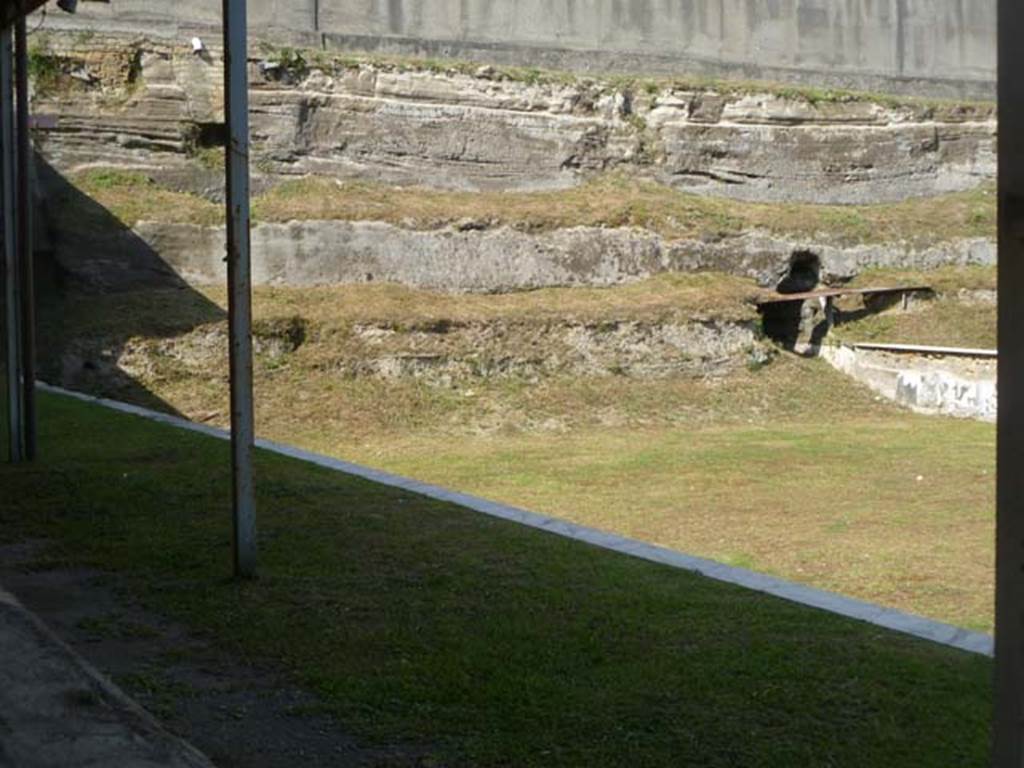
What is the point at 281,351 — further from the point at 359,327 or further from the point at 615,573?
the point at 615,573

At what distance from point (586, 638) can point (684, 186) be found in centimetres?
2092

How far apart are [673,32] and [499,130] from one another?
4.55 m

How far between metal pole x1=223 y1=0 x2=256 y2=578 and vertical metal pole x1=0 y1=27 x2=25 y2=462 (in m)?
4.34

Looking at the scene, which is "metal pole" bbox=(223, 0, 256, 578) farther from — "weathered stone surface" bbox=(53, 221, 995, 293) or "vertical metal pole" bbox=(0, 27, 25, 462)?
"weathered stone surface" bbox=(53, 221, 995, 293)

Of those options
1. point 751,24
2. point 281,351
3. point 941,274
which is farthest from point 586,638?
point 751,24

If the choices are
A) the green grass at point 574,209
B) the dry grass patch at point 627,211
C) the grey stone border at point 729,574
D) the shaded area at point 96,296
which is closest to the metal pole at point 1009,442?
the grey stone border at point 729,574

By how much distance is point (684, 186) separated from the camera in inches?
1009

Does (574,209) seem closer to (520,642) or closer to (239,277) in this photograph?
(239,277)

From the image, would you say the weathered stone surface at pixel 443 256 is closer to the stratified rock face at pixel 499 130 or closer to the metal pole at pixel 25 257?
the stratified rock face at pixel 499 130

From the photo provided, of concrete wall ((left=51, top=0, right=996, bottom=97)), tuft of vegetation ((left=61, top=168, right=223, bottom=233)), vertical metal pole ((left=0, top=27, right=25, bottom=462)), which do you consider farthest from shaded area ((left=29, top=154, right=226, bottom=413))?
vertical metal pole ((left=0, top=27, right=25, bottom=462))

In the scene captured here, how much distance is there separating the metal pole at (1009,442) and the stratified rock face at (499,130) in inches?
780

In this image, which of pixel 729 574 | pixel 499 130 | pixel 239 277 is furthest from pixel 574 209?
pixel 239 277

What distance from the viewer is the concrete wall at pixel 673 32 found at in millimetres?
23266

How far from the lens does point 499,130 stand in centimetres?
2419
